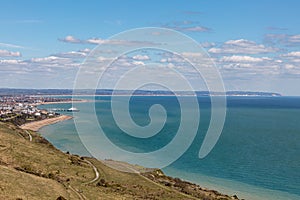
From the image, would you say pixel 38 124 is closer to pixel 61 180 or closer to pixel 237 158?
pixel 237 158

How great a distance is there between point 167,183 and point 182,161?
2971 centimetres

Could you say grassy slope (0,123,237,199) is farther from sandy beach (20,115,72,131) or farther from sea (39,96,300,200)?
sandy beach (20,115,72,131)

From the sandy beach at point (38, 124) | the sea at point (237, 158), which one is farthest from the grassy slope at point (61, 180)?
the sandy beach at point (38, 124)

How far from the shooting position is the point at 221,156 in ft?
303

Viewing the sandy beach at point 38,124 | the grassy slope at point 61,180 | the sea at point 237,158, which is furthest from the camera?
the sandy beach at point 38,124

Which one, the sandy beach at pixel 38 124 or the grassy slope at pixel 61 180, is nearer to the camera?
the grassy slope at pixel 61 180

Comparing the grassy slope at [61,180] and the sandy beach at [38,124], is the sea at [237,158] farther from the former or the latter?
the sandy beach at [38,124]

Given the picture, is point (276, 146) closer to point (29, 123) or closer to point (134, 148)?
point (134, 148)

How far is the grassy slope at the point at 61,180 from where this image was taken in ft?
125

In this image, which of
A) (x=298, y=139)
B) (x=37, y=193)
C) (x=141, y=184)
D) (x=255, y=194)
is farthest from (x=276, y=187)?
(x=298, y=139)

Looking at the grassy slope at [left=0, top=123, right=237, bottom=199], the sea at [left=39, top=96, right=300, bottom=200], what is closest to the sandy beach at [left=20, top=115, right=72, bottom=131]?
the sea at [left=39, top=96, right=300, bottom=200]

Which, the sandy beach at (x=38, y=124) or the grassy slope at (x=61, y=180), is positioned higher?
the grassy slope at (x=61, y=180)

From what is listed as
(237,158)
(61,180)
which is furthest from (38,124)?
(61,180)

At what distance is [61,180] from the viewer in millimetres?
48500
